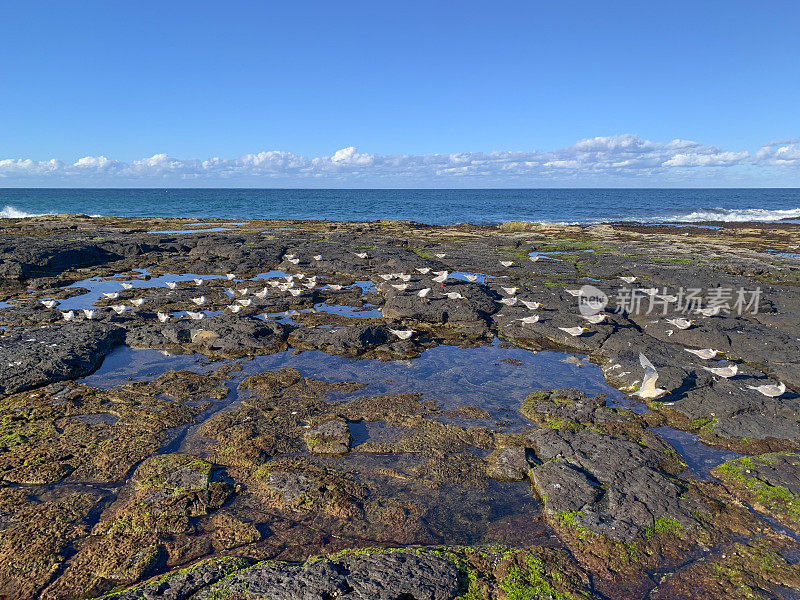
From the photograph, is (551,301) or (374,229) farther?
(374,229)

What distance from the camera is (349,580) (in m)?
4.23

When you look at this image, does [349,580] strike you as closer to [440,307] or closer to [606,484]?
[606,484]

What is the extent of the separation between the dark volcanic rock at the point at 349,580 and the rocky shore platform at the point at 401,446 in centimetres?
2

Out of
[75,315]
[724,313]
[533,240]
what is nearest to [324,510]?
[75,315]

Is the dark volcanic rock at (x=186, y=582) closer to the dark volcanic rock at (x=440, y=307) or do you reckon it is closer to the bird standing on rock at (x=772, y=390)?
the bird standing on rock at (x=772, y=390)

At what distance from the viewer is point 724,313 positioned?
13453 mm

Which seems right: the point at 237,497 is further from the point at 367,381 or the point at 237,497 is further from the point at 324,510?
the point at 367,381

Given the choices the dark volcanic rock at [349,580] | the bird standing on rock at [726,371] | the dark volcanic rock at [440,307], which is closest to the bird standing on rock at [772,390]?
the bird standing on rock at [726,371]

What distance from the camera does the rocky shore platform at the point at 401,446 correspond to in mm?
4512

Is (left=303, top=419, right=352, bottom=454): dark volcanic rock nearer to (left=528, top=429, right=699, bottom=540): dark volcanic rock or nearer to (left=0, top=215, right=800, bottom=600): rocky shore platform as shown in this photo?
(left=0, top=215, right=800, bottom=600): rocky shore platform

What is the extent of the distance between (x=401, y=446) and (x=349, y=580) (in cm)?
272

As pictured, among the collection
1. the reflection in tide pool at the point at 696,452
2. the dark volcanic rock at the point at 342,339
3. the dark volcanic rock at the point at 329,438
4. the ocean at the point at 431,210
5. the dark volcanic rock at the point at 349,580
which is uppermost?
the ocean at the point at 431,210

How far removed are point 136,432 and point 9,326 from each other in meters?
7.78

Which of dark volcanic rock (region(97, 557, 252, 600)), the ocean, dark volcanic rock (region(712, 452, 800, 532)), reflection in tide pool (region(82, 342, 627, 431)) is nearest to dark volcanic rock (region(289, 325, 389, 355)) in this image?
reflection in tide pool (region(82, 342, 627, 431))
